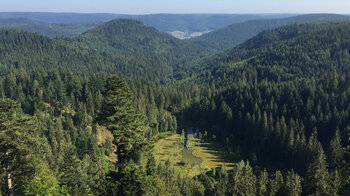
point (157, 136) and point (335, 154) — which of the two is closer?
point (335, 154)

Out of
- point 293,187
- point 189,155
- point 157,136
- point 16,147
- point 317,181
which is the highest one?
point 16,147

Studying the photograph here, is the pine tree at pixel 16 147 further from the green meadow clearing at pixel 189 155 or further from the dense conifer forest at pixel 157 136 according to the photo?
the green meadow clearing at pixel 189 155

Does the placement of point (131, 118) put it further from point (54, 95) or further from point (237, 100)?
point (237, 100)

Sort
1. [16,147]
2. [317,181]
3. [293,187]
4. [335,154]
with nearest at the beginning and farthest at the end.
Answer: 1. [16,147]
2. [317,181]
3. [293,187]
4. [335,154]

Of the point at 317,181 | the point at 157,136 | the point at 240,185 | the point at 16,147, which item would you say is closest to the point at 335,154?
the point at 317,181

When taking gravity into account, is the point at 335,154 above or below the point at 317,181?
below

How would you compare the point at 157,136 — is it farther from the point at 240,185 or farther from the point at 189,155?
the point at 240,185

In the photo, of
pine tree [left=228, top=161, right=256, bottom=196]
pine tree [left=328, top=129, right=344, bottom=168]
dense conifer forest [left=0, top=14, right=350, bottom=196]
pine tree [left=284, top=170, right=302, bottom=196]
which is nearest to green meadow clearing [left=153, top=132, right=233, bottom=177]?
dense conifer forest [left=0, top=14, right=350, bottom=196]

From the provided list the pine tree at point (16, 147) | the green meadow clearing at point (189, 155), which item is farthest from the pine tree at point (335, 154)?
the pine tree at point (16, 147)

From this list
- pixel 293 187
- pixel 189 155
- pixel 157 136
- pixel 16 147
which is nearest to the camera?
pixel 16 147
